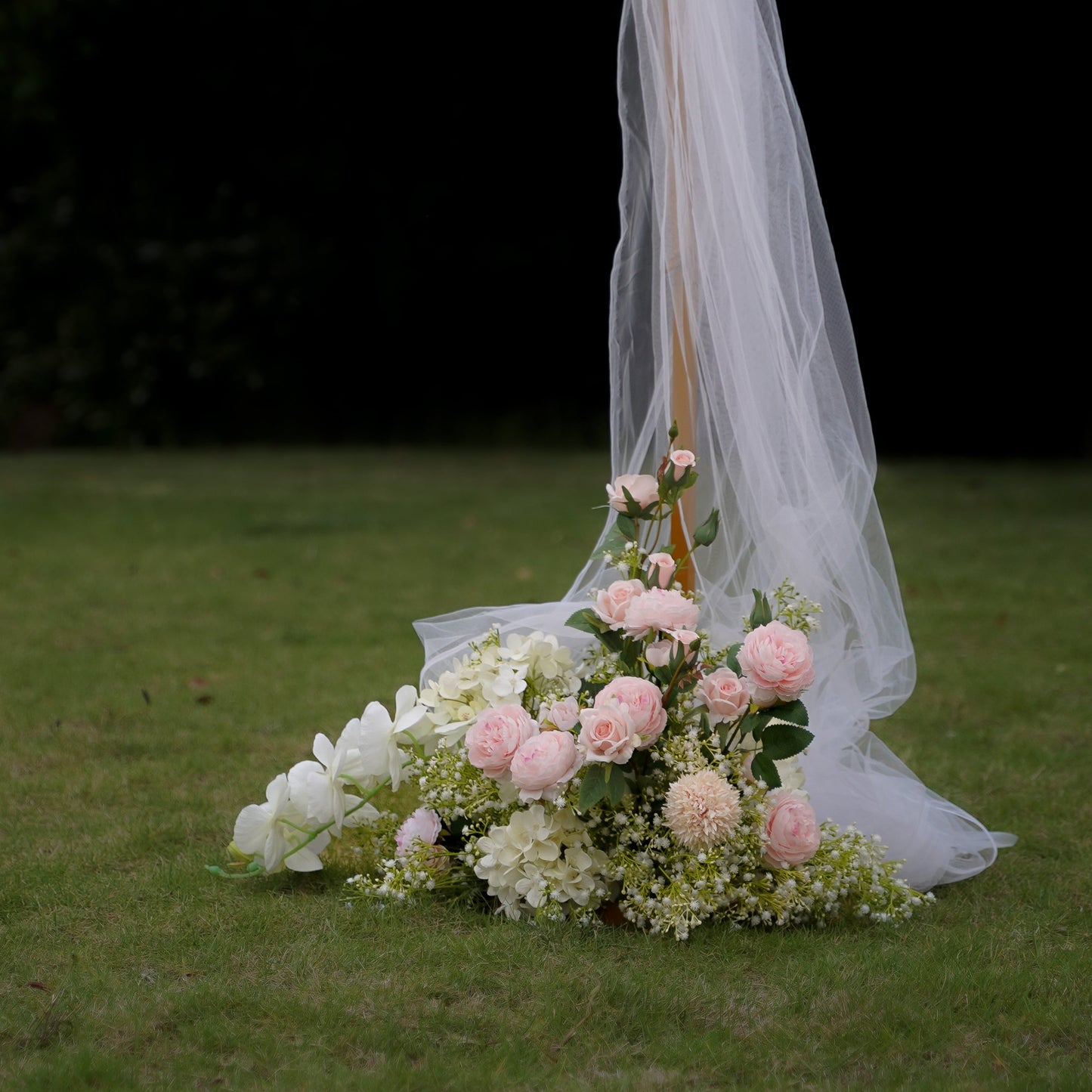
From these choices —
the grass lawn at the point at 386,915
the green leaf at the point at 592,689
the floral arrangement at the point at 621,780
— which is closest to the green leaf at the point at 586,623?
the floral arrangement at the point at 621,780

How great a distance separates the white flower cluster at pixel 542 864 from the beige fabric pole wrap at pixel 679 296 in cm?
64

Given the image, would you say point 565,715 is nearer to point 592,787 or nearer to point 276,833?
point 592,787

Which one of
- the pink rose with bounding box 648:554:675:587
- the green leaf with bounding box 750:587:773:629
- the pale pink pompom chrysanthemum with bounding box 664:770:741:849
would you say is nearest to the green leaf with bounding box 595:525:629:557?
the pink rose with bounding box 648:554:675:587

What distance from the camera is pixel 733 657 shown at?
2.97 m

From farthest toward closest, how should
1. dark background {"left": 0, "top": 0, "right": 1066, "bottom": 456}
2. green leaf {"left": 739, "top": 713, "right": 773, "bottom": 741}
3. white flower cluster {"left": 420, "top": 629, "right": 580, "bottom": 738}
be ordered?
dark background {"left": 0, "top": 0, "right": 1066, "bottom": 456}, white flower cluster {"left": 420, "top": 629, "right": 580, "bottom": 738}, green leaf {"left": 739, "top": 713, "right": 773, "bottom": 741}

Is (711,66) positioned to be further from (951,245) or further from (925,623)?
(951,245)

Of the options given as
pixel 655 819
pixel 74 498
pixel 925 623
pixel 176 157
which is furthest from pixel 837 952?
pixel 176 157

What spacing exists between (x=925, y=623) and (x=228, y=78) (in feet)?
40.7

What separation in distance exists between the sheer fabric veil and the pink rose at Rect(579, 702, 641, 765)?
1.61 ft

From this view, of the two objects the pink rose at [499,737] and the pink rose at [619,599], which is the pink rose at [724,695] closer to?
the pink rose at [619,599]

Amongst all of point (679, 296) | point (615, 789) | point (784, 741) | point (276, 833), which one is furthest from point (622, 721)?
point (679, 296)

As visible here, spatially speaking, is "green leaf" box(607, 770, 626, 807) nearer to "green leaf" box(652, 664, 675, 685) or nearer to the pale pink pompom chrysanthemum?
the pale pink pompom chrysanthemum

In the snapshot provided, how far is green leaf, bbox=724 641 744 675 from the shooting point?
2951 mm

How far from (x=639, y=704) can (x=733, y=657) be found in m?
0.28
